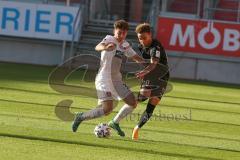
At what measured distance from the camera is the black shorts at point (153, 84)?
1163 cm

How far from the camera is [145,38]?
11312 millimetres

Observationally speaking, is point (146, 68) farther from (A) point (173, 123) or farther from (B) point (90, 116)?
(A) point (173, 123)

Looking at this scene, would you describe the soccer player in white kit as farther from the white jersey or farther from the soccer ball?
the soccer ball

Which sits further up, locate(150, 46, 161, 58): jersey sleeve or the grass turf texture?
locate(150, 46, 161, 58): jersey sleeve

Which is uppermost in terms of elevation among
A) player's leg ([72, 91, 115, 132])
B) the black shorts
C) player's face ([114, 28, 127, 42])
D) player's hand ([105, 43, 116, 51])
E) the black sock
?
player's face ([114, 28, 127, 42])

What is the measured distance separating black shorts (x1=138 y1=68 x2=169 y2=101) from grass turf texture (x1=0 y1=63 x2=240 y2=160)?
634 millimetres

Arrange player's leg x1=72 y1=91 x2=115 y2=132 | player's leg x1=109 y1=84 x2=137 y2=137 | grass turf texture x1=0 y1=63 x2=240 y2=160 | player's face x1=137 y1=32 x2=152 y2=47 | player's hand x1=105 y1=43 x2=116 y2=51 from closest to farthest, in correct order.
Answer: grass turf texture x1=0 y1=63 x2=240 y2=160, player's hand x1=105 y1=43 x2=116 y2=51, player's leg x1=72 y1=91 x2=115 y2=132, player's leg x1=109 y1=84 x2=137 y2=137, player's face x1=137 y1=32 x2=152 y2=47

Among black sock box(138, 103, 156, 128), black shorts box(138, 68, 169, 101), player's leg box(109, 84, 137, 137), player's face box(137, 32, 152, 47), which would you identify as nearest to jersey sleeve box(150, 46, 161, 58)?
player's face box(137, 32, 152, 47)

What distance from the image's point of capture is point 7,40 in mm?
27359

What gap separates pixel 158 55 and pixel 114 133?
1.40m

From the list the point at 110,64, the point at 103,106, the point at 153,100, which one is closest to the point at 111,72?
the point at 110,64

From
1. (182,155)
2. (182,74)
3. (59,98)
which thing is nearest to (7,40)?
(182,74)

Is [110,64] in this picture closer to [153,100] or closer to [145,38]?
[145,38]

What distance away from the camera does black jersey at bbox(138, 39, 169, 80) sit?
1130cm
